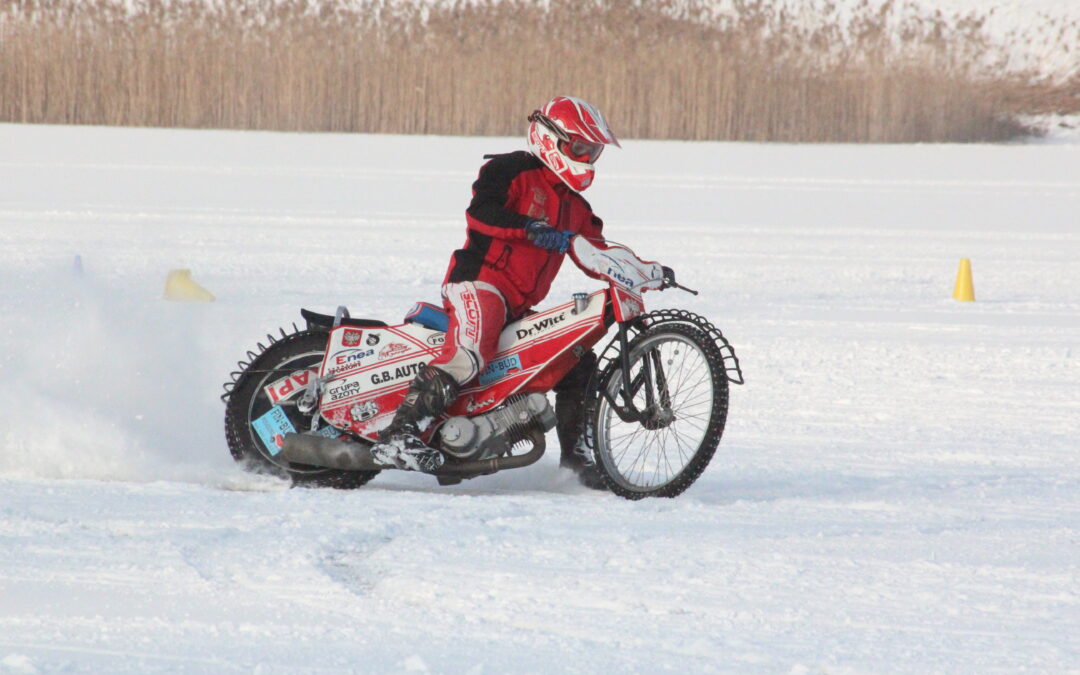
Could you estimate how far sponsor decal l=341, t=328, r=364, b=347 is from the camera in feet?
18.7

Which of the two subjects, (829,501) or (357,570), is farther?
(829,501)

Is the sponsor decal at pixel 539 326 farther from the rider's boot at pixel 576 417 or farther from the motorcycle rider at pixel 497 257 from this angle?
the rider's boot at pixel 576 417

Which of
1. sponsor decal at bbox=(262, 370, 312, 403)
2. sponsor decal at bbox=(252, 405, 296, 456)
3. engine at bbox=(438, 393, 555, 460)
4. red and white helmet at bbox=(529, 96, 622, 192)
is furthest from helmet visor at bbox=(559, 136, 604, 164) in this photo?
sponsor decal at bbox=(252, 405, 296, 456)

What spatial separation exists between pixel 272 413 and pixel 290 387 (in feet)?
0.46

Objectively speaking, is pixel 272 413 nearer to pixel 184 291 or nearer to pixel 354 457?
pixel 354 457

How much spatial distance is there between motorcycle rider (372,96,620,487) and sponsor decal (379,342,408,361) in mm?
204

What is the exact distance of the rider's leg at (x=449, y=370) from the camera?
538 centimetres

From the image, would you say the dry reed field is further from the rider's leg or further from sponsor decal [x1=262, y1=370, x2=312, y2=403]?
the rider's leg

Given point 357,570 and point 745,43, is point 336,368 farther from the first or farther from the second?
point 745,43

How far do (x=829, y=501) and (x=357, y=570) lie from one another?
6.93 ft

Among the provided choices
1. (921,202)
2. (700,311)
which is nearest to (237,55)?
(921,202)

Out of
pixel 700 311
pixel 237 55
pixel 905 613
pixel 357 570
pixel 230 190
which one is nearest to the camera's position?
pixel 905 613

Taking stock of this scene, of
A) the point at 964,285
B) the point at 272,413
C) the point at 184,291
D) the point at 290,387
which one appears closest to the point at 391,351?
the point at 290,387

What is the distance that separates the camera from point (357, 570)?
4.21 m
